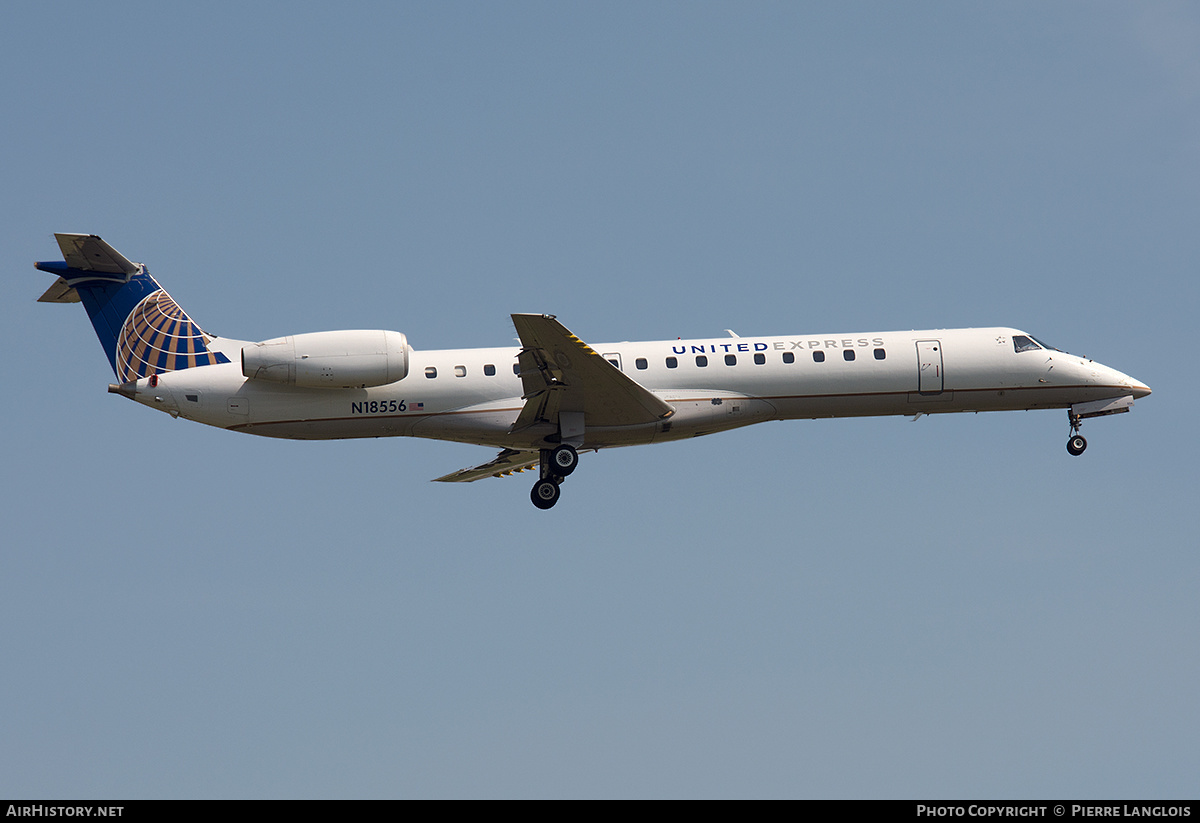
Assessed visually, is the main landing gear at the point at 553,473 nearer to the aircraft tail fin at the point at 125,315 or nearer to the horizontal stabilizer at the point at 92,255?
the aircraft tail fin at the point at 125,315

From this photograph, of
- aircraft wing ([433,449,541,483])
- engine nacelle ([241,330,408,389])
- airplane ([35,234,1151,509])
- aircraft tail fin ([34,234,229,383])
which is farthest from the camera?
aircraft wing ([433,449,541,483])

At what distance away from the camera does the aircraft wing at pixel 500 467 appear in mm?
31828

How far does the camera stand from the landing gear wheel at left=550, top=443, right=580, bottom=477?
27.3m

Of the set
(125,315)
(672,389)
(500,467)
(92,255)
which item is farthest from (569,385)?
(92,255)

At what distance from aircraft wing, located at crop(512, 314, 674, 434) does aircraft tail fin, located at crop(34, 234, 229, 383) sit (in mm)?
6738

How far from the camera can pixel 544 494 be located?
27.5 m

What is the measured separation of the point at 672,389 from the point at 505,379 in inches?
141

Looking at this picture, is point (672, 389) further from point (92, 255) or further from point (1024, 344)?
point (92, 255)

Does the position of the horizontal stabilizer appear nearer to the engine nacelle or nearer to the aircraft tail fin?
the aircraft tail fin

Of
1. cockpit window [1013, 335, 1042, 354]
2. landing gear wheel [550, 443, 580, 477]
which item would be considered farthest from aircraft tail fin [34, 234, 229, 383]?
cockpit window [1013, 335, 1042, 354]

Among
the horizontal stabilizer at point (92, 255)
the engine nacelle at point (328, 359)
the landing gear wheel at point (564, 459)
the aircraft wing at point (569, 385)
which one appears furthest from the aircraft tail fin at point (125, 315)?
the landing gear wheel at point (564, 459)

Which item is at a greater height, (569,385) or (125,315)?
(125,315)
